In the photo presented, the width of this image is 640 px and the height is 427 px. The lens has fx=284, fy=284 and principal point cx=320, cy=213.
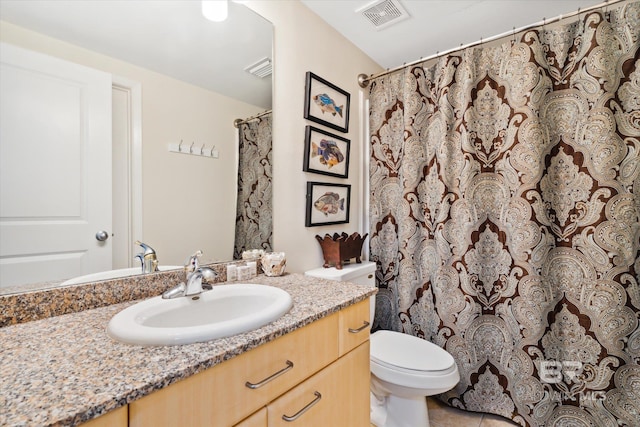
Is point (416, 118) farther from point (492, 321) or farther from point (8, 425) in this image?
point (8, 425)

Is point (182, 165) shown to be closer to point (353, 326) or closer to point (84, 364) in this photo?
point (84, 364)

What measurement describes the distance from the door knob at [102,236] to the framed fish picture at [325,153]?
37.9 inches

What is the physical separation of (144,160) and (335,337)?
0.93 m

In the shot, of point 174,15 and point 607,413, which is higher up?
point 174,15

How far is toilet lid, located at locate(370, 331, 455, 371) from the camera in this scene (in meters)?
1.35

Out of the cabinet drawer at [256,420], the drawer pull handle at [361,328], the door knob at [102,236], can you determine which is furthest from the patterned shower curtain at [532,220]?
A: the door knob at [102,236]

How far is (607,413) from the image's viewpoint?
131cm

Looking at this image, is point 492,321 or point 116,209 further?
point 492,321

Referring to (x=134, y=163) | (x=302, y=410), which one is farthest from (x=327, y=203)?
(x=302, y=410)

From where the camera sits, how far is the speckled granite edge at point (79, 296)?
0.79 m

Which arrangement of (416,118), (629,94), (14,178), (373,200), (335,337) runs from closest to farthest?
(14,178) → (335,337) → (629,94) → (416,118) → (373,200)

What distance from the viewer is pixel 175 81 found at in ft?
3.71

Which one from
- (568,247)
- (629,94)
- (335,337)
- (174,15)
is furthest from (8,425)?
(629,94)

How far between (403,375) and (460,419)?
2.10 ft
